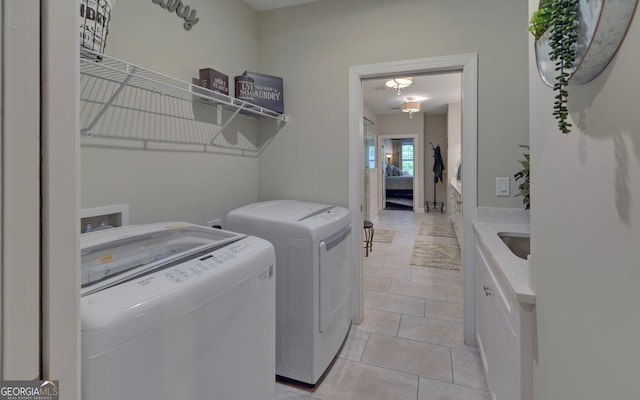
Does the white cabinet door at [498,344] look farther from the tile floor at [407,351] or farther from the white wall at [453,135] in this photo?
the white wall at [453,135]

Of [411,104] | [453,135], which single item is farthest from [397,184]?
[411,104]

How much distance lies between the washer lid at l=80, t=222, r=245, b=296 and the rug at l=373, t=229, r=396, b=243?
4.21 metres

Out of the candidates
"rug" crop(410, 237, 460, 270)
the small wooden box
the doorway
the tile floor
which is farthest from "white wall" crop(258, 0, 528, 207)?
the doorway

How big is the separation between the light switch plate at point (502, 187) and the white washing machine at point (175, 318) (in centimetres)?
169

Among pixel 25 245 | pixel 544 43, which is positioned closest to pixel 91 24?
pixel 25 245

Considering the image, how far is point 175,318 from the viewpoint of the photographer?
0.77 metres

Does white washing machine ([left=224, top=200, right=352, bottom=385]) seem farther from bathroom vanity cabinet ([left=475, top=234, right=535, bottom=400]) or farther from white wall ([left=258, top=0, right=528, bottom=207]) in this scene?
bathroom vanity cabinet ([left=475, top=234, right=535, bottom=400])

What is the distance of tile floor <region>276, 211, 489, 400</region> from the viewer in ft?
5.85

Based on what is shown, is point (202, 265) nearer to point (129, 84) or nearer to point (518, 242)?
point (129, 84)

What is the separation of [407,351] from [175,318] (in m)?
1.86

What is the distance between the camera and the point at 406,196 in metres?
11.1

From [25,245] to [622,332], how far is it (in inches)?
36.4

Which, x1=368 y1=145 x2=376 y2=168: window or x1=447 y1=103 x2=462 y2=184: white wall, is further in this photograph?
x1=368 y1=145 x2=376 y2=168: window

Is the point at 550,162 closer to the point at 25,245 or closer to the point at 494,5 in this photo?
the point at 25,245
